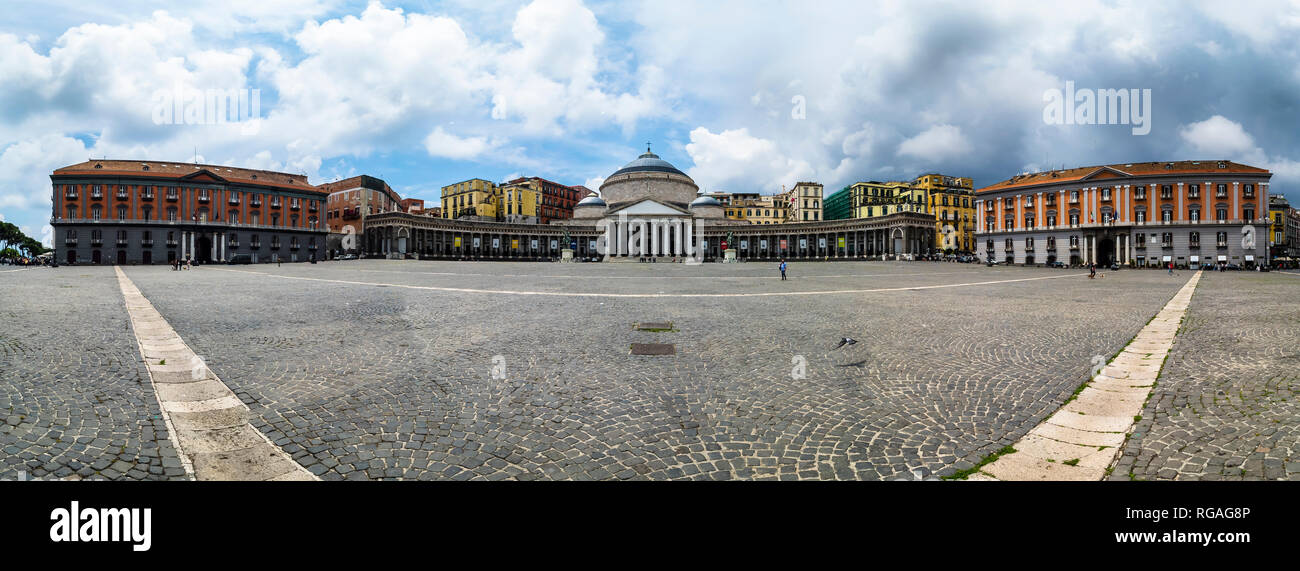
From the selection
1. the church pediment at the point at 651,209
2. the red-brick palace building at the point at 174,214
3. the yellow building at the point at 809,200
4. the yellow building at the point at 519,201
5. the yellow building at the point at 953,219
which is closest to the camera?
the red-brick palace building at the point at 174,214

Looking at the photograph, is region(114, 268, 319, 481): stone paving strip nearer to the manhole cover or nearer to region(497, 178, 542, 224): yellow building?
the manhole cover

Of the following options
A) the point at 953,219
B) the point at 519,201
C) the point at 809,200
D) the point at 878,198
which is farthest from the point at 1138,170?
the point at 519,201

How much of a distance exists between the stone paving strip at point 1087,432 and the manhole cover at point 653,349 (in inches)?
189

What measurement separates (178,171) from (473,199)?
54.0 m

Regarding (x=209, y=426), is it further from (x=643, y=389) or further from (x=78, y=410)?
(x=643, y=389)

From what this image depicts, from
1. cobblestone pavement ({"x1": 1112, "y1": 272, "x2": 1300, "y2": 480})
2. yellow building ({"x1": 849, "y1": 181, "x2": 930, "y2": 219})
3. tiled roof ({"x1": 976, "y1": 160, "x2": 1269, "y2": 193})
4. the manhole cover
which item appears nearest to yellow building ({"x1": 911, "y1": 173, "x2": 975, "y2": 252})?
yellow building ({"x1": 849, "y1": 181, "x2": 930, "y2": 219})

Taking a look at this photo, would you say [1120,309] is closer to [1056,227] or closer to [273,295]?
[273,295]

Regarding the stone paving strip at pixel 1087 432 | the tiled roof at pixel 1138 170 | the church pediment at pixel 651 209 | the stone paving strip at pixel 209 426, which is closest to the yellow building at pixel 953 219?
the tiled roof at pixel 1138 170

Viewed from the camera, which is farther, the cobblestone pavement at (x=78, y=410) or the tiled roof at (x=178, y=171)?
the tiled roof at (x=178, y=171)

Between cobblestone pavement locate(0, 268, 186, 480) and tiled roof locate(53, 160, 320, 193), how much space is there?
253ft

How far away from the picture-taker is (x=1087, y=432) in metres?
4.58

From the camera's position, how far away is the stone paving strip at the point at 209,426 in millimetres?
3756

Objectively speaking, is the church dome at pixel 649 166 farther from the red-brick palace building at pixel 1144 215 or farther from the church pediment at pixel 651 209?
the red-brick palace building at pixel 1144 215
